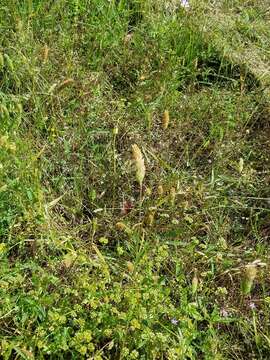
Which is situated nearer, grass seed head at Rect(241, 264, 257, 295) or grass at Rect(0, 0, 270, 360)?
grass seed head at Rect(241, 264, 257, 295)

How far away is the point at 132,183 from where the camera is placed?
2.30 metres

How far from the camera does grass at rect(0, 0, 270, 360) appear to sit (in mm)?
1737

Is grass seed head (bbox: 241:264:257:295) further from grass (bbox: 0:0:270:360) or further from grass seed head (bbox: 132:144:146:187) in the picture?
grass seed head (bbox: 132:144:146:187)

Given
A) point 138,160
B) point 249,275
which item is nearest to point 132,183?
point 138,160

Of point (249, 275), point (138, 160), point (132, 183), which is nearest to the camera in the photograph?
point (249, 275)

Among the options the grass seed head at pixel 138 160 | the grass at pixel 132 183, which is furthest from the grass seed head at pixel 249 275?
the grass seed head at pixel 138 160

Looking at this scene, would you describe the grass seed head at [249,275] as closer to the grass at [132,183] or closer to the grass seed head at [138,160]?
the grass at [132,183]

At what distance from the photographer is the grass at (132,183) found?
1737mm

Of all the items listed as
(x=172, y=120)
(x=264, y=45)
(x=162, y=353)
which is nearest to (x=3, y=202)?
(x=162, y=353)

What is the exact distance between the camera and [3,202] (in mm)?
1934

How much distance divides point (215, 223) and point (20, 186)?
77cm

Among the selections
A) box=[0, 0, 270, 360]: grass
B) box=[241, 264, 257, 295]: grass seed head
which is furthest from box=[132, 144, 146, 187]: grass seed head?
box=[241, 264, 257, 295]: grass seed head

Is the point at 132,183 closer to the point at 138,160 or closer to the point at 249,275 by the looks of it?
the point at 138,160

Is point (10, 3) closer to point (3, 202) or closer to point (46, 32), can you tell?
point (46, 32)
